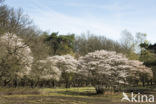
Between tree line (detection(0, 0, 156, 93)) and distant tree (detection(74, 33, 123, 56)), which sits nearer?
tree line (detection(0, 0, 156, 93))

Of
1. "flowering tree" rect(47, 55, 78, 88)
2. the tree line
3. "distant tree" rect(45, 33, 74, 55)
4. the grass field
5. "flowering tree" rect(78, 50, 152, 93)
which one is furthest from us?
"distant tree" rect(45, 33, 74, 55)

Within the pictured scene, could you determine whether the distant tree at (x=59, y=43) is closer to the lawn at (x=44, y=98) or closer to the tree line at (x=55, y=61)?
the tree line at (x=55, y=61)

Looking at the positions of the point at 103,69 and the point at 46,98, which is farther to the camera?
the point at 103,69

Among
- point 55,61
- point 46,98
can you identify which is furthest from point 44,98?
point 55,61

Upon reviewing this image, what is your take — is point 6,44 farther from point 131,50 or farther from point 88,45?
point 88,45

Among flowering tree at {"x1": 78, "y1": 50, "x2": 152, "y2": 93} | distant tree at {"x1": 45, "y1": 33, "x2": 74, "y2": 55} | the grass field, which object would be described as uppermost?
distant tree at {"x1": 45, "y1": 33, "x2": 74, "y2": 55}

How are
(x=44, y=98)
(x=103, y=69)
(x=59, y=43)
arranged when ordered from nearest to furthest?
1. (x=44, y=98)
2. (x=103, y=69)
3. (x=59, y=43)

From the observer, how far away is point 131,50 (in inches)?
1688

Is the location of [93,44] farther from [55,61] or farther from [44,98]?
[44,98]

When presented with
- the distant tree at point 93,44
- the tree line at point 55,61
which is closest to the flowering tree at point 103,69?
the tree line at point 55,61

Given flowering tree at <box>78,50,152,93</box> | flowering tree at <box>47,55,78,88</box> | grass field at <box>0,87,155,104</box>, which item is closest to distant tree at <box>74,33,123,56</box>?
flowering tree at <box>47,55,78,88</box>

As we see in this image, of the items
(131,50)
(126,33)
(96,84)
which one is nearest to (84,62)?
(96,84)

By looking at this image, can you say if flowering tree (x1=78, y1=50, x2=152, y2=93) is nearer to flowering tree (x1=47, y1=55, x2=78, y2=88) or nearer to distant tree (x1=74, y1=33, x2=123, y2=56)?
flowering tree (x1=47, y1=55, x2=78, y2=88)

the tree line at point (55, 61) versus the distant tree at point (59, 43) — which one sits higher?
the distant tree at point (59, 43)
